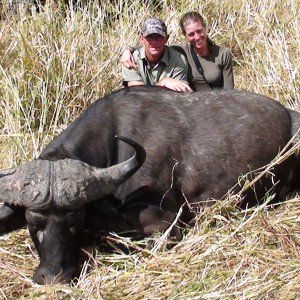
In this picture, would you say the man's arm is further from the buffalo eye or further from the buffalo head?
the buffalo eye

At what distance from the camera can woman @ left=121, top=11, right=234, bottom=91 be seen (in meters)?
5.71

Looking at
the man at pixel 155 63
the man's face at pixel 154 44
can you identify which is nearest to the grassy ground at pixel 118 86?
the man at pixel 155 63

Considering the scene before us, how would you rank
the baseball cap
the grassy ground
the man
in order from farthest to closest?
the man → the baseball cap → the grassy ground

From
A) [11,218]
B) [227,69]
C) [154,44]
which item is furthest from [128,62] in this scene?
[11,218]

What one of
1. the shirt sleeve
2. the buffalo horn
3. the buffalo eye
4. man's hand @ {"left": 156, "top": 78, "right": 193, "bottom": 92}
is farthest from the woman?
the buffalo eye

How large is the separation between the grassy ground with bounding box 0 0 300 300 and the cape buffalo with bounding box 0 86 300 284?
21 centimetres

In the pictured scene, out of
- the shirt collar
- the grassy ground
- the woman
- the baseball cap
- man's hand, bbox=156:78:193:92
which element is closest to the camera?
the grassy ground

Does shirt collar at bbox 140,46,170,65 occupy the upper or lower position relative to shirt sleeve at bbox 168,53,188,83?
upper

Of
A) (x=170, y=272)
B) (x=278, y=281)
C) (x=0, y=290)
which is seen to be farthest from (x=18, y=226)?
(x=278, y=281)

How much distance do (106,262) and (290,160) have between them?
1757 mm

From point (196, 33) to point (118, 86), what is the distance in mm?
Result: 964

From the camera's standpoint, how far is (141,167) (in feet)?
13.0

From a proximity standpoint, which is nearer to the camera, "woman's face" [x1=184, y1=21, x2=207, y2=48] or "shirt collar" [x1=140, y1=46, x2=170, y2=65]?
"shirt collar" [x1=140, y1=46, x2=170, y2=65]

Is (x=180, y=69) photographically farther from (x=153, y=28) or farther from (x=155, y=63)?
(x=153, y=28)
